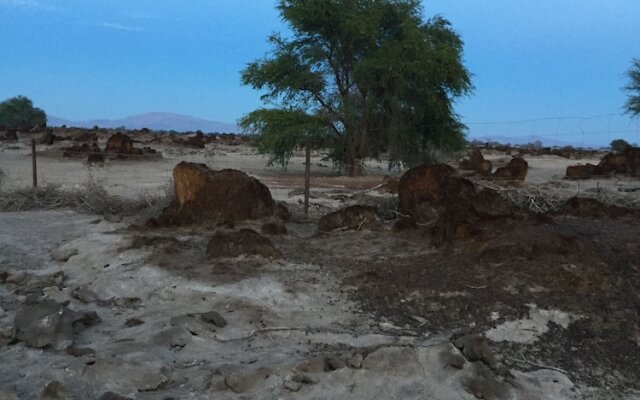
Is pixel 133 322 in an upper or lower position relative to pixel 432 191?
lower

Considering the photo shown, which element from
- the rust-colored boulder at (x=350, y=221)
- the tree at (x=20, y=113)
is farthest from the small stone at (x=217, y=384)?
the tree at (x=20, y=113)

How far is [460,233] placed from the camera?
7941mm

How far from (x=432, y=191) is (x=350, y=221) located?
4.38 ft

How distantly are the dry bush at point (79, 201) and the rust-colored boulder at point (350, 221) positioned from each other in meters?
3.45

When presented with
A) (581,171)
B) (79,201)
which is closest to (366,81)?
(581,171)

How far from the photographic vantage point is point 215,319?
230 inches

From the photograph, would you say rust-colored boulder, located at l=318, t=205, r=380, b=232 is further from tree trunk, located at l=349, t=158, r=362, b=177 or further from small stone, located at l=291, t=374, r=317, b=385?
tree trunk, located at l=349, t=158, r=362, b=177

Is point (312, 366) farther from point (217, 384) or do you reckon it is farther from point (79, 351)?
point (79, 351)

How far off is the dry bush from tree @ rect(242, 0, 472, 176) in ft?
34.9

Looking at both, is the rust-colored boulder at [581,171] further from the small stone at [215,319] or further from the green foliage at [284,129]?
the small stone at [215,319]

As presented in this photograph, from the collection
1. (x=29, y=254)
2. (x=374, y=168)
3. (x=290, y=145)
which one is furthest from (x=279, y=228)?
(x=374, y=168)

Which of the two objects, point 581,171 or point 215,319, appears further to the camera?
point 581,171

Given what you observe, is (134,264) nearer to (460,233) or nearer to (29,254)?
(29,254)

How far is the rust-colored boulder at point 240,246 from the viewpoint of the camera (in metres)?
7.82
